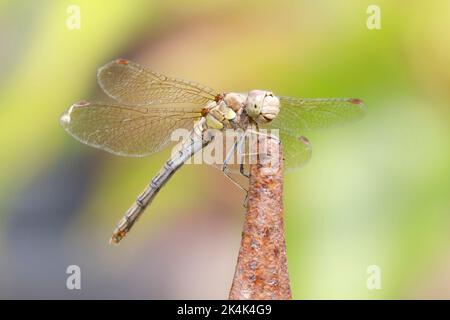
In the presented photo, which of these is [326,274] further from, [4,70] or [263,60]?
[4,70]

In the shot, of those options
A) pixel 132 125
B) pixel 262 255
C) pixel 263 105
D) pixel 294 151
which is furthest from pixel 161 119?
pixel 262 255

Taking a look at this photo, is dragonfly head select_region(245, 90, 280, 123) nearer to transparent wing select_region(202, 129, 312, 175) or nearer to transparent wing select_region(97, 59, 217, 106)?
transparent wing select_region(202, 129, 312, 175)

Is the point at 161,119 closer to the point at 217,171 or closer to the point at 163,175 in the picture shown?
the point at 163,175

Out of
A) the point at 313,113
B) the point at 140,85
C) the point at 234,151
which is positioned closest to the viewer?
the point at 234,151

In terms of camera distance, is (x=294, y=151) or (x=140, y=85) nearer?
(x=294, y=151)

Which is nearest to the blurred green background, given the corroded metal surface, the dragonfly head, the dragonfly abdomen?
the dragonfly abdomen

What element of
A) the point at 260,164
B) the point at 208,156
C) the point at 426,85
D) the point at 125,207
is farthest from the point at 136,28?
the point at 260,164

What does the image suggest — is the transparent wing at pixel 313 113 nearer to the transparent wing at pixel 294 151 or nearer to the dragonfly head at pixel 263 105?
the transparent wing at pixel 294 151

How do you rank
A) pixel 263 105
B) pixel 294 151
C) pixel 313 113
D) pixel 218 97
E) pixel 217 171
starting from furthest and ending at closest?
pixel 217 171, pixel 313 113, pixel 294 151, pixel 218 97, pixel 263 105

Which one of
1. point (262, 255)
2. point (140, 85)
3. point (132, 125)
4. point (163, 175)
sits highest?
point (140, 85)
